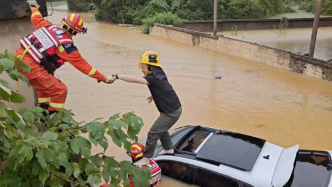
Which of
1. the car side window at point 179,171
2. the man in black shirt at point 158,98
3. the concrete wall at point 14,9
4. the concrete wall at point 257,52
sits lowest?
the concrete wall at point 257,52

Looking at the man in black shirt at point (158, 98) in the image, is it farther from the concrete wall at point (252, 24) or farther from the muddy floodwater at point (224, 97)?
the concrete wall at point (252, 24)

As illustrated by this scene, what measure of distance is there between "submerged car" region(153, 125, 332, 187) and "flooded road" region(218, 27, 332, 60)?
12.5 m

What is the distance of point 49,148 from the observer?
5.08 ft

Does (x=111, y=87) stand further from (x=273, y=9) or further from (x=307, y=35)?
(x=273, y=9)

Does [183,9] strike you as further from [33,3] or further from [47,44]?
[33,3]

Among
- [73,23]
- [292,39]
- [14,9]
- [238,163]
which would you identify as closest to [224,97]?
[238,163]

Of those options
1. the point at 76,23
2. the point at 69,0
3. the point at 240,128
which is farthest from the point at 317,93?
the point at 69,0

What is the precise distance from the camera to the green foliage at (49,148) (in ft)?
5.08

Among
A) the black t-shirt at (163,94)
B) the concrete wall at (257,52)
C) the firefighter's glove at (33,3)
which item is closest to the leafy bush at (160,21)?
the concrete wall at (257,52)

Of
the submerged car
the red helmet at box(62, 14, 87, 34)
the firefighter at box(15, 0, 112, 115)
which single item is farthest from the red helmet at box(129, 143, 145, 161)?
the red helmet at box(62, 14, 87, 34)

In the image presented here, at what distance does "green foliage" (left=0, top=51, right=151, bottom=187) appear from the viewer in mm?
1547

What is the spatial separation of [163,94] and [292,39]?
58.7ft

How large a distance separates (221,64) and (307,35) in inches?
404

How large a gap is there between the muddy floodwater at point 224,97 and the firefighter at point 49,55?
1.78 meters
